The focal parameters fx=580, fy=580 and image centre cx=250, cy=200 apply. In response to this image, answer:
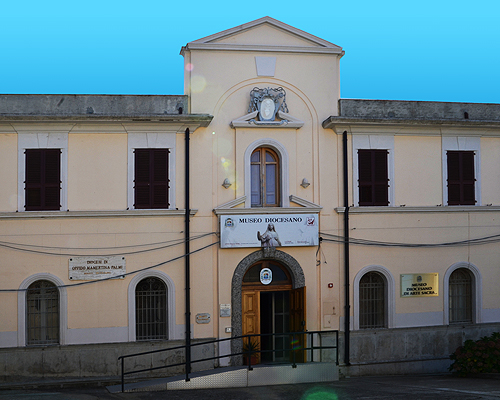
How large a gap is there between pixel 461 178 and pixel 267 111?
6111 millimetres

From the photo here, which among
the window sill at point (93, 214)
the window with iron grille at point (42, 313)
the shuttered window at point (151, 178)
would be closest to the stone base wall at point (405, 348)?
the window sill at point (93, 214)

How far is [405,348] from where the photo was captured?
54.2 ft

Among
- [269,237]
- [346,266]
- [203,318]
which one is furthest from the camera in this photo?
[346,266]

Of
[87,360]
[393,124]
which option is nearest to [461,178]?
[393,124]

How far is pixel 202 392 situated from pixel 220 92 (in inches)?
308

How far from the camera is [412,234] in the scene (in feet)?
54.8

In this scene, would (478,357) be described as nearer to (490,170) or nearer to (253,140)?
(490,170)

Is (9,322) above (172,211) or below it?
below

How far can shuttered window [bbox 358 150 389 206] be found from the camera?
650 inches

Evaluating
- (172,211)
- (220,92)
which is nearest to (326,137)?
(220,92)

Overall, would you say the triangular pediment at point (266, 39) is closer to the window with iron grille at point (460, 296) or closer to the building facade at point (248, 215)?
the building facade at point (248, 215)

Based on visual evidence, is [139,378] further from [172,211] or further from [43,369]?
[172,211]

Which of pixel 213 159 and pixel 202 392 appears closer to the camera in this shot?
pixel 202 392

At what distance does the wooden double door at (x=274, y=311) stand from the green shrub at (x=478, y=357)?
4237mm
